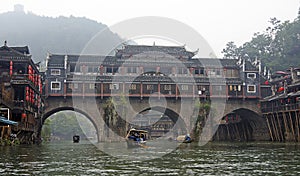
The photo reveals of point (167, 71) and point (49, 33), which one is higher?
point (49, 33)

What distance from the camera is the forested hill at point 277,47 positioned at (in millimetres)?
73812

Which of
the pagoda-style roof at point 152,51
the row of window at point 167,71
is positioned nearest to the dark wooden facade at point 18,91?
the row of window at point 167,71

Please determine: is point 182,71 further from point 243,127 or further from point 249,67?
point 243,127

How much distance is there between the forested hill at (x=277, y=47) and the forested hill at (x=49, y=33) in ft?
235

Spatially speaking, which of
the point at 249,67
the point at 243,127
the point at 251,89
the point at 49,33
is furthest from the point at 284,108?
the point at 49,33

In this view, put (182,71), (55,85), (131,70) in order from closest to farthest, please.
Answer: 1. (55,85)
2. (131,70)
3. (182,71)

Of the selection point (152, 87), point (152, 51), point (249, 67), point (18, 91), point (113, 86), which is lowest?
point (18, 91)

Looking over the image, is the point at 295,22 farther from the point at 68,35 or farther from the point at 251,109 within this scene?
the point at 68,35

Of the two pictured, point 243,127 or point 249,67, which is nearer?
point 249,67

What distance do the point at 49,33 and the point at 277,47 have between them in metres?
105

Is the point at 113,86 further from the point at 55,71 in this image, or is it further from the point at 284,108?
the point at 284,108

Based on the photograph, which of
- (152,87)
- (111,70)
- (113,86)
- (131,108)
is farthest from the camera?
(111,70)

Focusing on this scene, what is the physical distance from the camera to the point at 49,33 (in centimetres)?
15938

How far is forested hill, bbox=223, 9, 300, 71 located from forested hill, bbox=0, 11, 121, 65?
71766 millimetres
